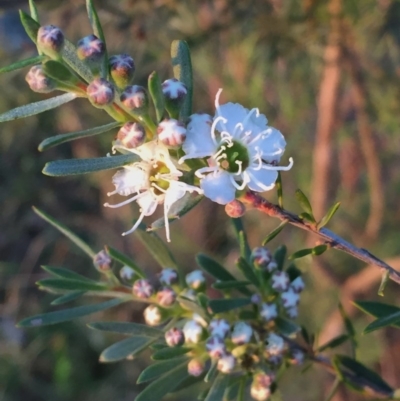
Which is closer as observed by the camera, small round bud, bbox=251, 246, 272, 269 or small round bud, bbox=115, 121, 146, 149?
small round bud, bbox=115, 121, 146, 149

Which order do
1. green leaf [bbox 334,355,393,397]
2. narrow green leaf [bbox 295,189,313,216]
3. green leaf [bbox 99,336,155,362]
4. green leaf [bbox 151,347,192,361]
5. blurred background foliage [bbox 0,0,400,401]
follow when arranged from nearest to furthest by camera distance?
narrow green leaf [bbox 295,189,313,216] → green leaf [bbox 151,347,192,361] → green leaf [bbox 99,336,155,362] → green leaf [bbox 334,355,393,397] → blurred background foliage [bbox 0,0,400,401]

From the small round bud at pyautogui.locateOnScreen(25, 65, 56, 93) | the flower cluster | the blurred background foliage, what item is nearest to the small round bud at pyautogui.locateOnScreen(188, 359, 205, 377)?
the flower cluster

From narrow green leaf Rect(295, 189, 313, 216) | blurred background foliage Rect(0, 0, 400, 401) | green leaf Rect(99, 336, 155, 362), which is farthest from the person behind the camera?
blurred background foliage Rect(0, 0, 400, 401)

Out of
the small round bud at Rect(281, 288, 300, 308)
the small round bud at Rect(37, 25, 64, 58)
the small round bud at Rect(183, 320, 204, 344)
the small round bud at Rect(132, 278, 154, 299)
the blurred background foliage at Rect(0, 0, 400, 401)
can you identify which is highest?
the small round bud at Rect(37, 25, 64, 58)

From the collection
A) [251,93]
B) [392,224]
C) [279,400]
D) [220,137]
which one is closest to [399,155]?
[392,224]

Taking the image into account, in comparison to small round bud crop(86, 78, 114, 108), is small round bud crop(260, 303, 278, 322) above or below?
below

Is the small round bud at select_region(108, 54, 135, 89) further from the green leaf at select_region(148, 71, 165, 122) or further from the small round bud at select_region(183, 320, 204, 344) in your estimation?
the small round bud at select_region(183, 320, 204, 344)
